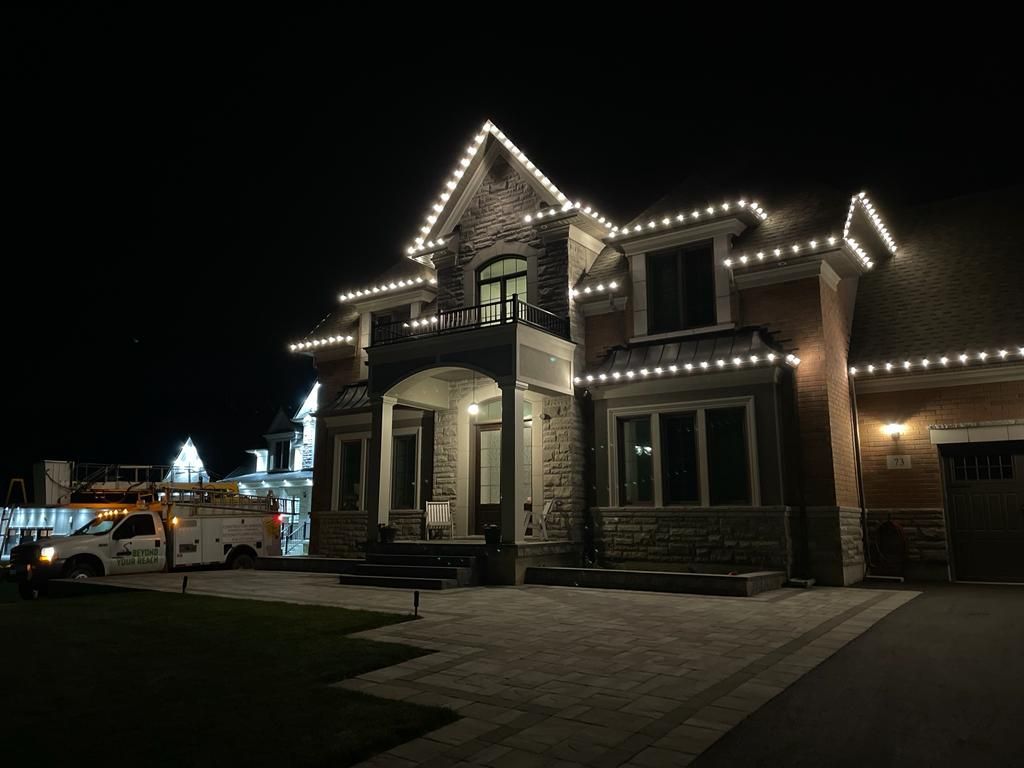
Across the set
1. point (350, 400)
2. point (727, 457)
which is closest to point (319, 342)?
point (350, 400)

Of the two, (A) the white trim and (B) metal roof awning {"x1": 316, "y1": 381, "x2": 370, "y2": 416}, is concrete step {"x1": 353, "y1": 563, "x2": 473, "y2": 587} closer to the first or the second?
(A) the white trim

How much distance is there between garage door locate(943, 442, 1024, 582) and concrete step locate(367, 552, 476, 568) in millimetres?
9260

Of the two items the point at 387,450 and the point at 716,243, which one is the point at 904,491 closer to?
the point at 716,243

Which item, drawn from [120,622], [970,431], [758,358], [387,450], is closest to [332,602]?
[120,622]

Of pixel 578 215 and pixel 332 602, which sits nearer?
pixel 332 602

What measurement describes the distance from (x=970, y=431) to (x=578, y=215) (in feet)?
29.6

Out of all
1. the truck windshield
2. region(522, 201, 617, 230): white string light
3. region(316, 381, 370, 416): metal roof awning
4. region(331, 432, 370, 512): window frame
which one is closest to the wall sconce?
region(522, 201, 617, 230): white string light

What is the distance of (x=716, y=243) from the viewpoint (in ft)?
50.7

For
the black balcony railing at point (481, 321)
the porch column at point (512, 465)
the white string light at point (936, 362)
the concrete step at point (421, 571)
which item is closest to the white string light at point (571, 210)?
the black balcony railing at point (481, 321)

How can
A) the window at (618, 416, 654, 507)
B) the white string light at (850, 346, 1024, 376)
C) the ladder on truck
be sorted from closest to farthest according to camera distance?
the white string light at (850, 346, 1024, 376) → the window at (618, 416, 654, 507) → the ladder on truck

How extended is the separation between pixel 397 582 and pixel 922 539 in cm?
1001

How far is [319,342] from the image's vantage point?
2134 cm

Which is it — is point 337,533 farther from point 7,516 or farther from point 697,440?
point 697,440

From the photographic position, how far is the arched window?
57.7 ft
